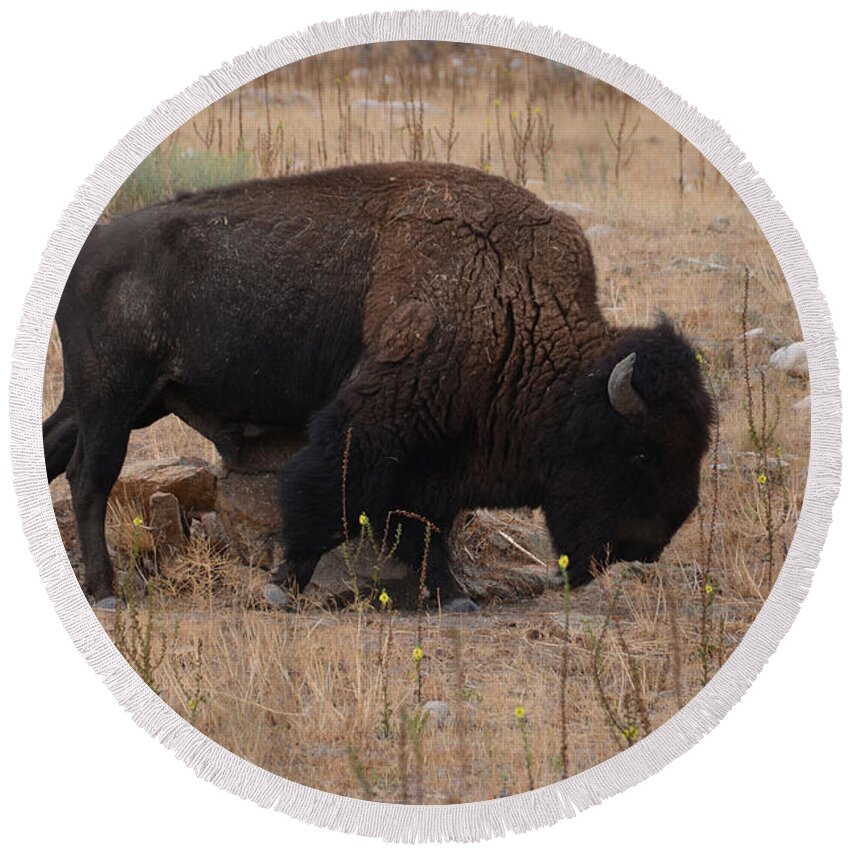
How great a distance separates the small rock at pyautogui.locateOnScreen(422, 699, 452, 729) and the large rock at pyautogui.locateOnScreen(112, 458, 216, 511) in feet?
6.93

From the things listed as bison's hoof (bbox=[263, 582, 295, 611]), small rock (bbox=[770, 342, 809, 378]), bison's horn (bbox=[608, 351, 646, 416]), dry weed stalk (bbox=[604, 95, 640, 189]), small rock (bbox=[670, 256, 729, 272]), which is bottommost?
bison's hoof (bbox=[263, 582, 295, 611])

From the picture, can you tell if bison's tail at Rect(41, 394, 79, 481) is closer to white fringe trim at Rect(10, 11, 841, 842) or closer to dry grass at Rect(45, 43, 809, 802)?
dry grass at Rect(45, 43, 809, 802)

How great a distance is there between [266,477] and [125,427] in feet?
2.34

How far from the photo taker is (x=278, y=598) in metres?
6.64

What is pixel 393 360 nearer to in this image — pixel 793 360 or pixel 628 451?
pixel 628 451

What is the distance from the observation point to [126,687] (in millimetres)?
5617

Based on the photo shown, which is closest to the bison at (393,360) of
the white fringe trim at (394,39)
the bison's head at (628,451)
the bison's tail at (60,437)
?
the bison's head at (628,451)

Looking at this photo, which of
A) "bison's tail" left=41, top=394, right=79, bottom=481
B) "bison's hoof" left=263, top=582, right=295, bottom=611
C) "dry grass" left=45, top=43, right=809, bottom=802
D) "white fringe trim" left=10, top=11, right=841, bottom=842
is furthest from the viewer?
"bison's tail" left=41, top=394, right=79, bottom=481

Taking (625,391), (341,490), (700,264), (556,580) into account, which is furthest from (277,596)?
(700,264)

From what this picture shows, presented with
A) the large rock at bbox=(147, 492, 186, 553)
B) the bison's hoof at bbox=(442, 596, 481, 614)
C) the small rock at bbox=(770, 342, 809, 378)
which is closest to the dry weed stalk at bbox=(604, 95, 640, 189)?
the small rock at bbox=(770, 342, 809, 378)

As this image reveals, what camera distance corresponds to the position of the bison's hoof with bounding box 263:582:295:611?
6594mm

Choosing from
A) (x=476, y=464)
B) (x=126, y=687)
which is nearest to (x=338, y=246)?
(x=476, y=464)

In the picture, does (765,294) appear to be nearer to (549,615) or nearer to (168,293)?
(549,615)

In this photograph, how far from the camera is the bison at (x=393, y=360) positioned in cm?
643
